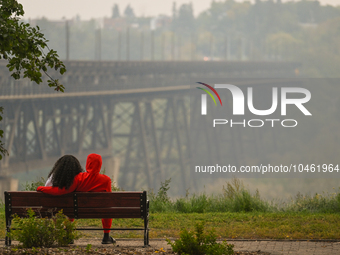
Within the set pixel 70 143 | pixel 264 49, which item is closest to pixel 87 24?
pixel 264 49

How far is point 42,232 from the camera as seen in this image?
3.96 m

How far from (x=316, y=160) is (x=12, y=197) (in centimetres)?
5495

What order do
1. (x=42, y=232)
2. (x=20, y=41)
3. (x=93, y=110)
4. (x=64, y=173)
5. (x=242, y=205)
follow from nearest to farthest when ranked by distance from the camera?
(x=20, y=41)
(x=42, y=232)
(x=64, y=173)
(x=242, y=205)
(x=93, y=110)

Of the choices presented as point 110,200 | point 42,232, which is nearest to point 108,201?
point 110,200

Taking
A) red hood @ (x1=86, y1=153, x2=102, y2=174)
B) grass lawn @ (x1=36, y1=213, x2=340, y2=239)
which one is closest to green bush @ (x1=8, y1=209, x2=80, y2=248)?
red hood @ (x1=86, y1=153, x2=102, y2=174)

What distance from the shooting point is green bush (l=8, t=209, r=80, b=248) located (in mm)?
3941

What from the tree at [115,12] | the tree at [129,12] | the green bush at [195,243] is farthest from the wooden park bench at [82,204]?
the tree at [129,12]

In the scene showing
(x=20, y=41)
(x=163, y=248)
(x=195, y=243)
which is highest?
(x=20, y=41)

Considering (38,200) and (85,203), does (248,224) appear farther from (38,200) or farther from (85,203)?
(38,200)

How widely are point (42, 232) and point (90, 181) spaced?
704 millimetres

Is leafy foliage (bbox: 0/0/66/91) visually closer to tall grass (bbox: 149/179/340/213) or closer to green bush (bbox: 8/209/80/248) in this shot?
green bush (bbox: 8/209/80/248)

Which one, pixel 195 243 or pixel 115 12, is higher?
pixel 115 12

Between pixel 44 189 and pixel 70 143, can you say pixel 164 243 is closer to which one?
pixel 44 189

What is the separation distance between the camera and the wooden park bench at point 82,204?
443 centimetres
